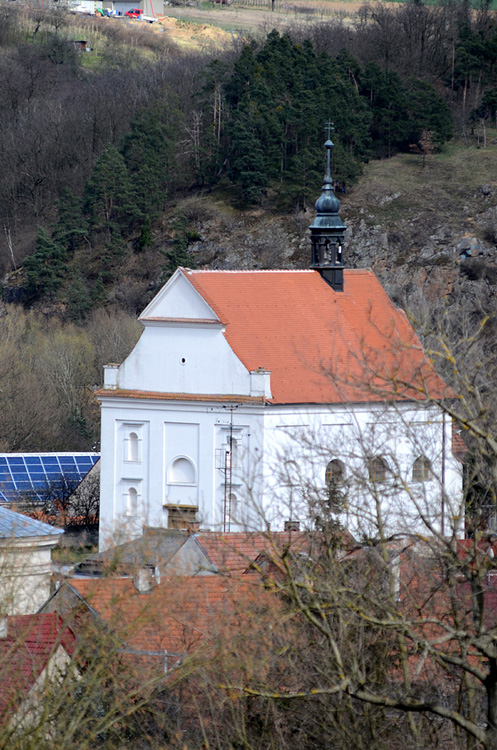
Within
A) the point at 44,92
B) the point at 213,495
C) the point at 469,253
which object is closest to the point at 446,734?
Answer: the point at 213,495

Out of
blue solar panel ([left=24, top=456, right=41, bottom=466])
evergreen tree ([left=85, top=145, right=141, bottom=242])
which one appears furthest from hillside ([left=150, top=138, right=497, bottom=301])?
blue solar panel ([left=24, top=456, right=41, bottom=466])

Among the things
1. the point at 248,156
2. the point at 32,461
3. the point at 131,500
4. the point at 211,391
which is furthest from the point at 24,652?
the point at 248,156

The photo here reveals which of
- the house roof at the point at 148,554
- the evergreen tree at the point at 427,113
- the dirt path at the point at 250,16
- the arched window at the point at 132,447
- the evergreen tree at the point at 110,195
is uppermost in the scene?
the dirt path at the point at 250,16

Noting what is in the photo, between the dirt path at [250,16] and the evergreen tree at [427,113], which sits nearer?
the evergreen tree at [427,113]

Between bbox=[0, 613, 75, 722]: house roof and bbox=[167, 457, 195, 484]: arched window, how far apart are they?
78.2 ft

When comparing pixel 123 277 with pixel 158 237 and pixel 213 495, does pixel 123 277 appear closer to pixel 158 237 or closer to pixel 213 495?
pixel 158 237

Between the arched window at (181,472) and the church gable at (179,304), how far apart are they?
4238mm

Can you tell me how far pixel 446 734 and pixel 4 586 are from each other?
5.96m

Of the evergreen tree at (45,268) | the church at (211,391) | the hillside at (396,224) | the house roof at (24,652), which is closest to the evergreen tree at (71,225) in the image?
the evergreen tree at (45,268)

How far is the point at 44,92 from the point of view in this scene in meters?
112

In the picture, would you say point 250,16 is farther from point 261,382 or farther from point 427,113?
point 261,382

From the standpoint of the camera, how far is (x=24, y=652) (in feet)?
63.8

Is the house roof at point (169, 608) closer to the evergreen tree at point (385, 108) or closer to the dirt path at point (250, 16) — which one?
the evergreen tree at point (385, 108)

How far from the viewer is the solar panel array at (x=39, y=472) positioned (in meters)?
51.1
